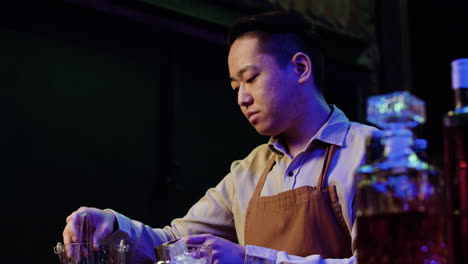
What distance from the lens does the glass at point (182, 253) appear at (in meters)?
0.99

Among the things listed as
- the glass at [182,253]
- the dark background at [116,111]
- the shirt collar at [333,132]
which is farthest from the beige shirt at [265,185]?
the dark background at [116,111]

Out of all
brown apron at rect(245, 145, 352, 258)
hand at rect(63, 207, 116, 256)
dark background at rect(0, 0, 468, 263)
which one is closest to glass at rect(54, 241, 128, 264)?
hand at rect(63, 207, 116, 256)

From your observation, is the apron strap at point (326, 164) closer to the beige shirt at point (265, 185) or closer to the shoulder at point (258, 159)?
the beige shirt at point (265, 185)

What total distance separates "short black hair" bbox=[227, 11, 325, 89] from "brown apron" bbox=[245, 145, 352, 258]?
0.32m

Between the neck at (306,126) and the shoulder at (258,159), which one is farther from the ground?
the neck at (306,126)

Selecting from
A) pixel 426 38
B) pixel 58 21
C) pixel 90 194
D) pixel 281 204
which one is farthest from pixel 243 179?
pixel 426 38

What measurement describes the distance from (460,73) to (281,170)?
1.10m

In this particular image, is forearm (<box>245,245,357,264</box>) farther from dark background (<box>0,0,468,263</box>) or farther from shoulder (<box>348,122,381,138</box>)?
dark background (<box>0,0,468,263</box>)

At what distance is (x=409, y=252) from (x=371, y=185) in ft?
0.26

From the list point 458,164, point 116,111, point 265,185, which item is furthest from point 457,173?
point 116,111

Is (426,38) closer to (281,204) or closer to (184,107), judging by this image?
(184,107)

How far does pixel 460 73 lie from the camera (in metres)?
0.65

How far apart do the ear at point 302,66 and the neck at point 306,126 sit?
0.08m

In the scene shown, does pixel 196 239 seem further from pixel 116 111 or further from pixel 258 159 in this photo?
pixel 116 111
